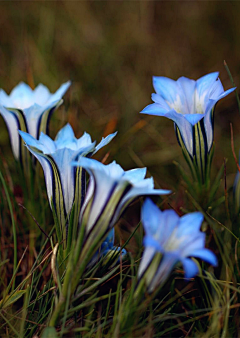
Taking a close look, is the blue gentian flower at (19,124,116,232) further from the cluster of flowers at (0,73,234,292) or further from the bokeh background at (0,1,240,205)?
the bokeh background at (0,1,240,205)

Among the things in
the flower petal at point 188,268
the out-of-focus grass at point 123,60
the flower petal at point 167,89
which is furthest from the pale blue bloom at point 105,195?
the out-of-focus grass at point 123,60

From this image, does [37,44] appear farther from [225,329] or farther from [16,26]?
[225,329]

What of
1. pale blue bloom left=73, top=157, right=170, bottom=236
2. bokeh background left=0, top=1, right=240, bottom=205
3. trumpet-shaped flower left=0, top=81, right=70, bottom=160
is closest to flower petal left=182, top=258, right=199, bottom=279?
pale blue bloom left=73, top=157, right=170, bottom=236

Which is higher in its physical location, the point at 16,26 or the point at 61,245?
the point at 16,26

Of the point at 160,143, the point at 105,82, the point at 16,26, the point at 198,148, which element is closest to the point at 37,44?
the point at 16,26

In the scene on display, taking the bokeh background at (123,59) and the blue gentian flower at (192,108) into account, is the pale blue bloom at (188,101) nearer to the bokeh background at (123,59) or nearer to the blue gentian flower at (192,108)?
the blue gentian flower at (192,108)

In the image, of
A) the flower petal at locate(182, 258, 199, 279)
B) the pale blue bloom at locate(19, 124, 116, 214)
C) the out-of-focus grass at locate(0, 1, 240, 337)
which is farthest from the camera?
the out-of-focus grass at locate(0, 1, 240, 337)
